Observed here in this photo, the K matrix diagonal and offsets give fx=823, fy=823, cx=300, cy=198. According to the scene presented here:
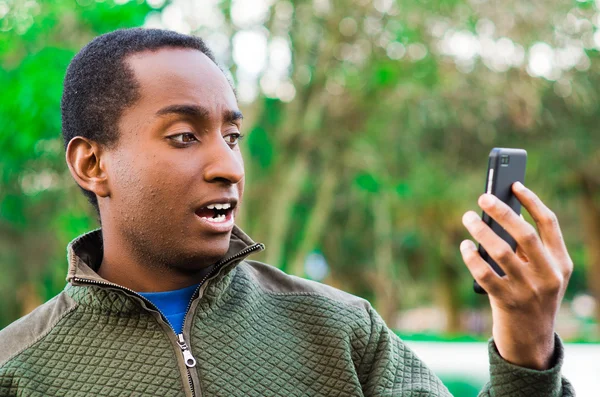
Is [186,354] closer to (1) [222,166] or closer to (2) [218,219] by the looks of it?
(2) [218,219]

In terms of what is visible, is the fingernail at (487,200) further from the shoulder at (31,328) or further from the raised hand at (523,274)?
the shoulder at (31,328)

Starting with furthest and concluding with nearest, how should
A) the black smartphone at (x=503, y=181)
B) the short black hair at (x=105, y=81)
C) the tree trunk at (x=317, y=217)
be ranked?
the tree trunk at (x=317, y=217)
the short black hair at (x=105, y=81)
the black smartphone at (x=503, y=181)

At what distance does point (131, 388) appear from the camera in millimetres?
2076

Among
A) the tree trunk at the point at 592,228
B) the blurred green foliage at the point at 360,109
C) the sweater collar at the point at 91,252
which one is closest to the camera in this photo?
the sweater collar at the point at 91,252

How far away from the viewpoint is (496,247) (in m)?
1.58

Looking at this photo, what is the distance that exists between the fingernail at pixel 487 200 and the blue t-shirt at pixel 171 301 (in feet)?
3.19

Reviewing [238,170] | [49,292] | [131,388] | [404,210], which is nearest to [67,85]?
[238,170]

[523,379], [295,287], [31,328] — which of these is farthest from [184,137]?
[523,379]

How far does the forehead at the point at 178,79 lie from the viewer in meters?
2.24

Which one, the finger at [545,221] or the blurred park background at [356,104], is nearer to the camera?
the finger at [545,221]

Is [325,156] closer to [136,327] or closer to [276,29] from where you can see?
[276,29]

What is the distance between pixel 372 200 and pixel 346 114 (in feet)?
5.58

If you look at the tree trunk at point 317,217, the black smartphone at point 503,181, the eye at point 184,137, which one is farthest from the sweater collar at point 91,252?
the tree trunk at point 317,217

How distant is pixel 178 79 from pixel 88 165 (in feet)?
1.25
